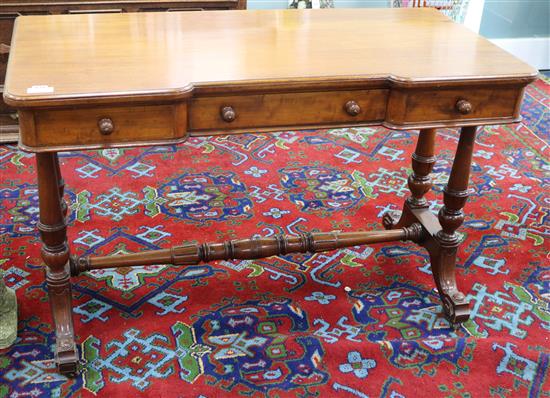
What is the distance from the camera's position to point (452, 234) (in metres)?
2.70

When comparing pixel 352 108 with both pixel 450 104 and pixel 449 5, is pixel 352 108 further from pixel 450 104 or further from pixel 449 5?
pixel 449 5

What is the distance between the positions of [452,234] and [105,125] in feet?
4.76

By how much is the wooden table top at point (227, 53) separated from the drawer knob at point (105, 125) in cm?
7

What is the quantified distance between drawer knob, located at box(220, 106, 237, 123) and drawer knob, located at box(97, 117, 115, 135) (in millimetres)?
329

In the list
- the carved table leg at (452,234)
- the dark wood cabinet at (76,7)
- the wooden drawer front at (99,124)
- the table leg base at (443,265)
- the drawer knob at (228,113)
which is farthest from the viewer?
the dark wood cabinet at (76,7)

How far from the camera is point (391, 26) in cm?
264

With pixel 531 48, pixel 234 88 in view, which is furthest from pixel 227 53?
pixel 531 48

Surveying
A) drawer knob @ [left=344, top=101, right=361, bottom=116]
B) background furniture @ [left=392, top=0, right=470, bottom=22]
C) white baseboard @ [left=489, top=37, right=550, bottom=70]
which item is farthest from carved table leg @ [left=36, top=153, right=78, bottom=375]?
white baseboard @ [left=489, top=37, right=550, bottom=70]

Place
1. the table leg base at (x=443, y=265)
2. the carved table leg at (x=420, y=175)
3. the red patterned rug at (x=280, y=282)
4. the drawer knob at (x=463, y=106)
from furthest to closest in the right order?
the carved table leg at (x=420, y=175) → the table leg base at (x=443, y=265) → the red patterned rug at (x=280, y=282) → the drawer knob at (x=463, y=106)

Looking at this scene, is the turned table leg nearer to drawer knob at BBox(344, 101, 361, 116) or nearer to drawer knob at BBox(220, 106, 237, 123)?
drawer knob at BBox(344, 101, 361, 116)

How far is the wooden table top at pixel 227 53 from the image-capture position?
1972 millimetres

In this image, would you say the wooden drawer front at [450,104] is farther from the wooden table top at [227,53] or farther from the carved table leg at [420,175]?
the carved table leg at [420,175]

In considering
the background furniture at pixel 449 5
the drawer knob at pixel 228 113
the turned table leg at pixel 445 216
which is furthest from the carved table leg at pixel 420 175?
the background furniture at pixel 449 5

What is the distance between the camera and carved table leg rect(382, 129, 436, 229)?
2848 mm
